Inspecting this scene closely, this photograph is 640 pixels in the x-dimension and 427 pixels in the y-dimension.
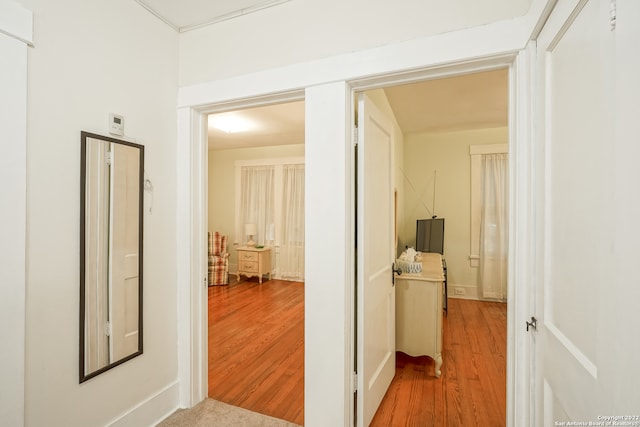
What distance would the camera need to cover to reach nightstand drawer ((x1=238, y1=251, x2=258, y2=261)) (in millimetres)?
5730

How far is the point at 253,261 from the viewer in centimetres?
574

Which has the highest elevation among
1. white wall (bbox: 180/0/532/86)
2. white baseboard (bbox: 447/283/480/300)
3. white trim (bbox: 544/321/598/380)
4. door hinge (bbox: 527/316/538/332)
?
white wall (bbox: 180/0/532/86)

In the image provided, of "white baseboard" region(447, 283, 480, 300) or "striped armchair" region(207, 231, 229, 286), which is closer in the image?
"white baseboard" region(447, 283, 480, 300)

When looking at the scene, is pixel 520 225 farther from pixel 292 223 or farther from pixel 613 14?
pixel 292 223

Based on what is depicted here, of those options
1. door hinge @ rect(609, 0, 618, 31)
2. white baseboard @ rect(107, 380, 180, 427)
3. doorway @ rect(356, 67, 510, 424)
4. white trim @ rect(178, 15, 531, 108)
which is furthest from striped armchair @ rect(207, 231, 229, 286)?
door hinge @ rect(609, 0, 618, 31)

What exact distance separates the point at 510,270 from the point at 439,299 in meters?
1.21

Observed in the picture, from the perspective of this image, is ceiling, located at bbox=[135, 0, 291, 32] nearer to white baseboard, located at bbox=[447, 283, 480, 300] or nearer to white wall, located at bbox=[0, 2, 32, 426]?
white wall, located at bbox=[0, 2, 32, 426]

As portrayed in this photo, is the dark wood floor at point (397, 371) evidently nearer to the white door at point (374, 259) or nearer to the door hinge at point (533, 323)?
the white door at point (374, 259)

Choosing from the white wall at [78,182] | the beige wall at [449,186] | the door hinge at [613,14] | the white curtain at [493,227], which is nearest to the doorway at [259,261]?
the white wall at [78,182]

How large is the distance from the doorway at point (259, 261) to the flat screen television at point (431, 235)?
81.9 inches

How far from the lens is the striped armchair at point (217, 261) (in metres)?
5.49

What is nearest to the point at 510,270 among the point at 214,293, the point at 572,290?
the point at 572,290

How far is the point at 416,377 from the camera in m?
2.46

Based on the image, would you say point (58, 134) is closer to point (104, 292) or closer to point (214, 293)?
A: point (104, 292)
